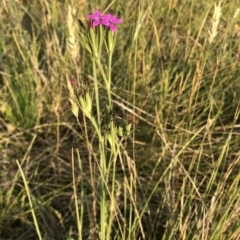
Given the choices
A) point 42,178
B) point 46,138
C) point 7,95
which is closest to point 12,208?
point 42,178

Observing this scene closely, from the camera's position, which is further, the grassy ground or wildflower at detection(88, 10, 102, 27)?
the grassy ground

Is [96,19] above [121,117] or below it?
above

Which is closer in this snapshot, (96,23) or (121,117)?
(96,23)

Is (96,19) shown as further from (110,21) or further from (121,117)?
(121,117)

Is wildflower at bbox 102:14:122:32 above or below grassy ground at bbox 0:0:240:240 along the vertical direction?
above

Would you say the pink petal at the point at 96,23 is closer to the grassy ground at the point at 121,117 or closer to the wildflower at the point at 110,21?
the wildflower at the point at 110,21

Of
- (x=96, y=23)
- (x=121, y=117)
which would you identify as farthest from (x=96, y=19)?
(x=121, y=117)

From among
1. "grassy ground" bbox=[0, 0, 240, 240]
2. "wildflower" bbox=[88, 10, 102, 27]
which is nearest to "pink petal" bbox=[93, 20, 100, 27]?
"wildflower" bbox=[88, 10, 102, 27]

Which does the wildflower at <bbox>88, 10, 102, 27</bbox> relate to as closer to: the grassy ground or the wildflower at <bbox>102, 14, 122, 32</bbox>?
the wildflower at <bbox>102, 14, 122, 32</bbox>

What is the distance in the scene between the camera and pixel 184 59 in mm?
1197

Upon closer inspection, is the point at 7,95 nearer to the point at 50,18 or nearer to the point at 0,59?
the point at 0,59

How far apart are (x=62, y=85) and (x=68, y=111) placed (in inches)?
2.9

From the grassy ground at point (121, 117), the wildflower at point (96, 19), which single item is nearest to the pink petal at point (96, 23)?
the wildflower at point (96, 19)

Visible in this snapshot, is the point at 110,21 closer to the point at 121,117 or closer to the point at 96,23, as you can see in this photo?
the point at 96,23
